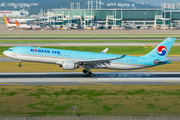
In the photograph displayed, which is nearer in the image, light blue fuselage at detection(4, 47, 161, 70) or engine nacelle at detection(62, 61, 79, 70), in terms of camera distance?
engine nacelle at detection(62, 61, 79, 70)

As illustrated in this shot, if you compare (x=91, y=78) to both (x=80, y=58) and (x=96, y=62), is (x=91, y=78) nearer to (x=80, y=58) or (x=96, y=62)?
(x=96, y=62)

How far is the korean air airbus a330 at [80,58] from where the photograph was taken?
155 ft

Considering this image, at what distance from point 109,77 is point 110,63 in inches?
116

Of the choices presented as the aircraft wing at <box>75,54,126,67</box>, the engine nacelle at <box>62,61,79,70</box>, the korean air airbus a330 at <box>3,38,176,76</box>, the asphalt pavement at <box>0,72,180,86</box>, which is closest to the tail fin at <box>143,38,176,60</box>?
the korean air airbus a330 at <box>3,38,176,76</box>

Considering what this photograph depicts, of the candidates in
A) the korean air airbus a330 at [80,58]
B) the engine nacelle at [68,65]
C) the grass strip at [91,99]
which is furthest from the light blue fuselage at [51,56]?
the grass strip at [91,99]

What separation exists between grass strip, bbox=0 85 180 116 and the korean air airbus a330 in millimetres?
6639

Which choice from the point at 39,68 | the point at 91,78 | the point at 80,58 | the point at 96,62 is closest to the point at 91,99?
the point at 96,62

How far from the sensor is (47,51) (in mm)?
47625

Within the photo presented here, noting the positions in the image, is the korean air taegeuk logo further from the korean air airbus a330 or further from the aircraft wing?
the aircraft wing

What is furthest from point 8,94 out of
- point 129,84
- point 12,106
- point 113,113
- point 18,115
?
point 129,84

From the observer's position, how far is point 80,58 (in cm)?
4856

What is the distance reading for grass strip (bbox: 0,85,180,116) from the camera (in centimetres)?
3008

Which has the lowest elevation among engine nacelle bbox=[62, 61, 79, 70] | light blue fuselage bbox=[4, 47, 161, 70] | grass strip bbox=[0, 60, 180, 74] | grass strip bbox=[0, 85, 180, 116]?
grass strip bbox=[0, 85, 180, 116]

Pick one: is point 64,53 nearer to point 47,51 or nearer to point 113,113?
point 47,51
